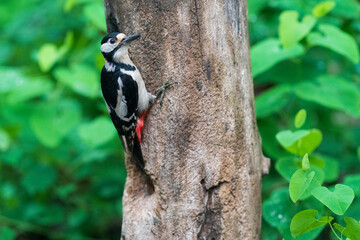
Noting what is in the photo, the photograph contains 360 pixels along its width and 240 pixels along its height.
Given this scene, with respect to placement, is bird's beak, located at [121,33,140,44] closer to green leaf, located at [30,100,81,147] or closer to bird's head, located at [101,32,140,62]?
bird's head, located at [101,32,140,62]

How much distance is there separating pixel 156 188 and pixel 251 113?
63 centimetres

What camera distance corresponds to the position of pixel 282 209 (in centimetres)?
257

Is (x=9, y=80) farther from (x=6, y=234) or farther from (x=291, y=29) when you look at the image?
(x=291, y=29)

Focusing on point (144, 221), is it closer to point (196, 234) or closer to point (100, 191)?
point (196, 234)

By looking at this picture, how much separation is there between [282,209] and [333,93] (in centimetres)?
88

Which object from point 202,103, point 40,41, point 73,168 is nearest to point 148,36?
point 202,103

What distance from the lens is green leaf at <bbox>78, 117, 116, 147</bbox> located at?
314cm

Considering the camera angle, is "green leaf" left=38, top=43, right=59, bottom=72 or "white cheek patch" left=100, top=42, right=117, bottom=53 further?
"green leaf" left=38, top=43, right=59, bottom=72

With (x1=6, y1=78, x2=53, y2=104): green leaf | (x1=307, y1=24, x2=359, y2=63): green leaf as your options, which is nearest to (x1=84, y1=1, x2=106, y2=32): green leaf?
(x1=6, y1=78, x2=53, y2=104): green leaf

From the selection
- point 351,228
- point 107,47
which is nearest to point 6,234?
point 107,47

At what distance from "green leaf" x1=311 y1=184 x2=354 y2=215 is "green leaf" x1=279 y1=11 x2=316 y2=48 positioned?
100 cm

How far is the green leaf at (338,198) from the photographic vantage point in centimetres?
191

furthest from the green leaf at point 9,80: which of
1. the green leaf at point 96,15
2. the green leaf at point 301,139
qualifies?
the green leaf at point 301,139

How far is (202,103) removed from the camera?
2234mm
